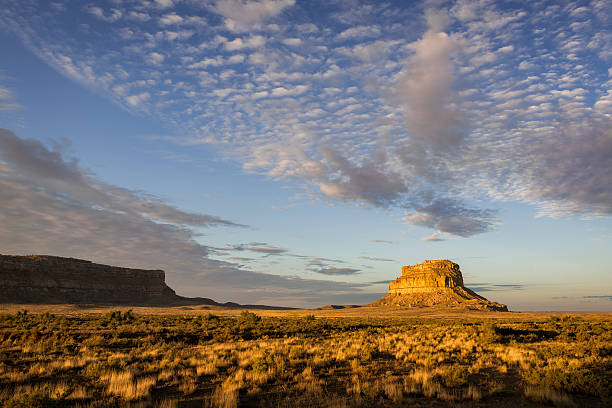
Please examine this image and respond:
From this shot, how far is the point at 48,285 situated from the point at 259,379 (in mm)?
118579

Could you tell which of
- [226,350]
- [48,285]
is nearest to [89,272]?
[48,285]

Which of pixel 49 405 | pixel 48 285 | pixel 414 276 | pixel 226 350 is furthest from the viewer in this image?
pixel 414 276

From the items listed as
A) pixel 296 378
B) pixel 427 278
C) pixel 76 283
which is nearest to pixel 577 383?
pixel 296 378

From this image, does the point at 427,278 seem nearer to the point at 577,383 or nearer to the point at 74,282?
the point at 74,282

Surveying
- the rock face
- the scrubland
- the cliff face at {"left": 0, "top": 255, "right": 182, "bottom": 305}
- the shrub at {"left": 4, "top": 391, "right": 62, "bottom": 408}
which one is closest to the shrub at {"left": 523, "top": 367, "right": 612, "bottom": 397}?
the scrubland

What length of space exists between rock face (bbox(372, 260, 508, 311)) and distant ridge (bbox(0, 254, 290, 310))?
85952 millimetres

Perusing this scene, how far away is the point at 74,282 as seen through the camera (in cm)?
11050

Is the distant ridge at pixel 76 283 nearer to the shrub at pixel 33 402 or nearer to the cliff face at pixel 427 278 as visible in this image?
the cliff face at pixel 427 278

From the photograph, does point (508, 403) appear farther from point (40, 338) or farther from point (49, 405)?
point (40, 338)

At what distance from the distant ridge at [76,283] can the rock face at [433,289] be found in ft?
282

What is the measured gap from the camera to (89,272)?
118 metres

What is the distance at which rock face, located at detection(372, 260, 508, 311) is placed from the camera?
121625 millimetres

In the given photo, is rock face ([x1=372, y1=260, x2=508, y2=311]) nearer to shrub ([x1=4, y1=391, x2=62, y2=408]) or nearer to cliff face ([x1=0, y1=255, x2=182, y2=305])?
cliff face ([x1=0, y1=255, x2=182, y2=305])

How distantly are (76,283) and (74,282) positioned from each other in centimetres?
64
